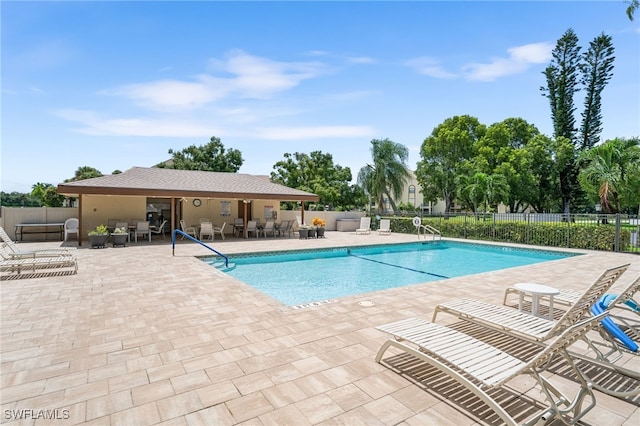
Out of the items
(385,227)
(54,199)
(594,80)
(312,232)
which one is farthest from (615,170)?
(54,199)

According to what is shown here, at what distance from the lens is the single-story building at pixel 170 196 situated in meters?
13.3

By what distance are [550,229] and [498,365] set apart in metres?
14.7

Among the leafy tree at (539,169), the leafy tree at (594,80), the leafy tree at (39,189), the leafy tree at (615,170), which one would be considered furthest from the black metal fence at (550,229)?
the leafy tree at (39,189)

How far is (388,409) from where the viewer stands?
2584 mm

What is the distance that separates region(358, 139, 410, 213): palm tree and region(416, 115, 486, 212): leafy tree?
15.9ft

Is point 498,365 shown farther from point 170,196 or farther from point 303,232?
point 303,232

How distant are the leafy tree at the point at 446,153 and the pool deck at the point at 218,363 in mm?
29440

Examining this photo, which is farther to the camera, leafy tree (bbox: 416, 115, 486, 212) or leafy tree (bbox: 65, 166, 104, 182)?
leafy tree (bbox: 65, 166, 104, 182)

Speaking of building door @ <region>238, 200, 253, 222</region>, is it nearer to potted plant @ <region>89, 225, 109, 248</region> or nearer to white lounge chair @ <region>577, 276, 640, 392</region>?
potted plant @ <region>89, 225, 109, 248</region>

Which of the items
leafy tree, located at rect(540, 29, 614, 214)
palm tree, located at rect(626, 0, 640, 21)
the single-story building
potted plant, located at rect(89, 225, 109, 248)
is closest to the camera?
palm tree, located at rect(626, 0, 640, 21)

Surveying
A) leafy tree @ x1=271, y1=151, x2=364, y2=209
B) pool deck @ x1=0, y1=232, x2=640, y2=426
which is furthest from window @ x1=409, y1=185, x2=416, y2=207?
pool deck @ x1=0, y1=232, x2=640, y2=426

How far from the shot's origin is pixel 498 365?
2.62 m

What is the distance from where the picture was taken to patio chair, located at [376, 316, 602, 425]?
226cm

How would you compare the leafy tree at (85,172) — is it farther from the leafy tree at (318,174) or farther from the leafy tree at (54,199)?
the leafy tree at (318,174)
